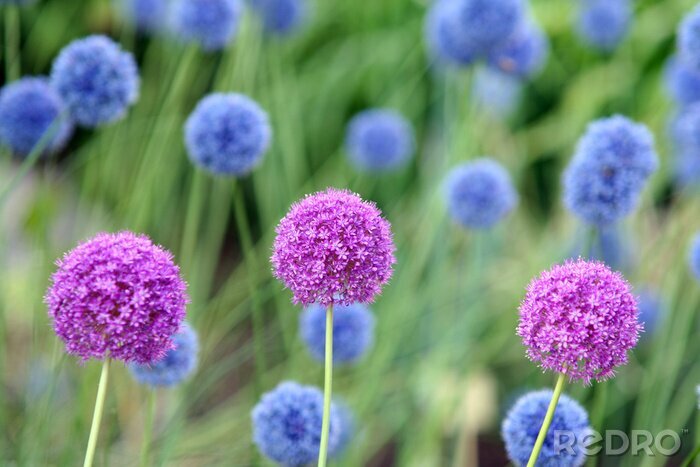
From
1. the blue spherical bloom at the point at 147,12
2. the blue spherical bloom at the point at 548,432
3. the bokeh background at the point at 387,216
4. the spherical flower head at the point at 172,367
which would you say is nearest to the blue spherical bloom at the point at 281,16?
the bokeh background at the point at 387,216

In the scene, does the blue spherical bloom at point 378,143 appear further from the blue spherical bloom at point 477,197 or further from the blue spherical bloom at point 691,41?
the blue spherical bloom at point 691,41

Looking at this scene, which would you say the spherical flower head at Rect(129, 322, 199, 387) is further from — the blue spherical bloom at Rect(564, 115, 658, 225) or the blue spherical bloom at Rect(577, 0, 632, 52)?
the blue spherical bloom at Rect(577, 0, 632, 52)

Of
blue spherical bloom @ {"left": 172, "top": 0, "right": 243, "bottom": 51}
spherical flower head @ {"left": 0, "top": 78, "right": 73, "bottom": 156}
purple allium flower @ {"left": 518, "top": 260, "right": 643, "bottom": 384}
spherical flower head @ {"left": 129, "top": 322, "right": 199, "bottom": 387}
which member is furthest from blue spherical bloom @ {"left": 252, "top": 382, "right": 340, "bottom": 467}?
blue spherical bloom @ {"left": 172, "top": 0, "right": 243, "bottom": 51}

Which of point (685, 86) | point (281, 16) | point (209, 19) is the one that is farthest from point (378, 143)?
point (685, 86)

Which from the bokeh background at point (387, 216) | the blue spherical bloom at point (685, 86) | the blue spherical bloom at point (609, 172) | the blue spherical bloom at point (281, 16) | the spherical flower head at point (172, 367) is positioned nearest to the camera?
the spherical flower head at point (172, 367)

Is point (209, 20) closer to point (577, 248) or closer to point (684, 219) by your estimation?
point (577, 248)
